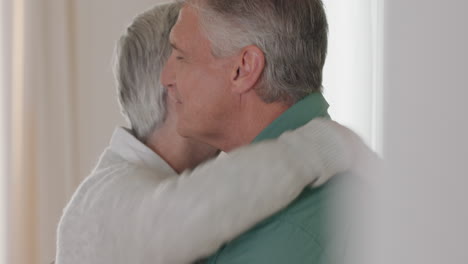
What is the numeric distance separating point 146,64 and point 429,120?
1.10 meters

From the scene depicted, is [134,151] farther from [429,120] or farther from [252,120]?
[429,120]

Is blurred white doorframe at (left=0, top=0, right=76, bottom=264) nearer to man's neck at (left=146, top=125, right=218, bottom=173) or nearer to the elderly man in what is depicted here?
man's neck at (left=146, top=125, right=218, bottom=173)

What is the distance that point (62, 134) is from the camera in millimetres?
3006

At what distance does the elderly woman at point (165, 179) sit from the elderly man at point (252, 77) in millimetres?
42

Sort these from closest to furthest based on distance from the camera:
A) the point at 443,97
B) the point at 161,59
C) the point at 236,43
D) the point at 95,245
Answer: the point at 443,97 → the point at 236,43 → the point at 95,245 → the point at 161,59

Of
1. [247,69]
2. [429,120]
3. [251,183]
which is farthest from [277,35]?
[429,120]

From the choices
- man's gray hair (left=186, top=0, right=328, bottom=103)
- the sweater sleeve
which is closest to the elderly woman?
the sweater sleeve

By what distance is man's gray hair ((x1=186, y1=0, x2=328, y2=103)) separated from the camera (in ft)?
2.91

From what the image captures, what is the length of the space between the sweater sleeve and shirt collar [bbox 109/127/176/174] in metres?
0.35

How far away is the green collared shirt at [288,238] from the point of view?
809 mm

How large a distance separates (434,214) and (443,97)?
0.02 metres

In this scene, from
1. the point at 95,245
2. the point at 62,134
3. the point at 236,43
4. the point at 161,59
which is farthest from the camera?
the point at 62,134

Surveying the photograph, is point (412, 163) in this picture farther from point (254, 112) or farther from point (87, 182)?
point (87, 182)

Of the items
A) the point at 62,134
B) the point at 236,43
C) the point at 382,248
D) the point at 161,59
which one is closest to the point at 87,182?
the point at 161,59
